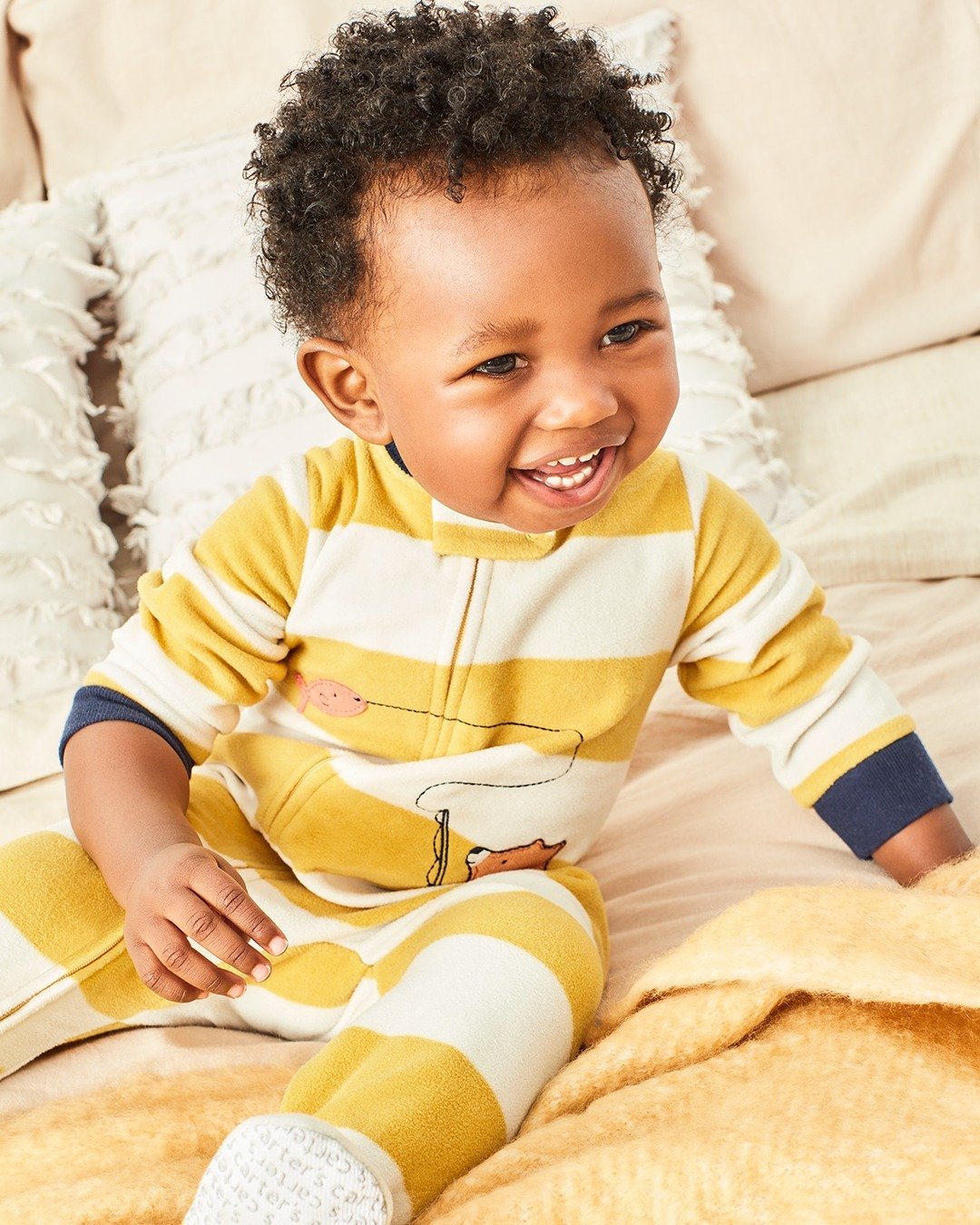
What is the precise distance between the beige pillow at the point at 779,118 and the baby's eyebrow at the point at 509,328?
0.93 meters

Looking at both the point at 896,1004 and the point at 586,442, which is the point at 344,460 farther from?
the point at 896,1004

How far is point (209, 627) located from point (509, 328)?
0.30m

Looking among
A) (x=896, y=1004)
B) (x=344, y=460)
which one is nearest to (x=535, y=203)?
(x=344, y=460)

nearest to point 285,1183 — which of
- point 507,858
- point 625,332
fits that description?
point 507,858

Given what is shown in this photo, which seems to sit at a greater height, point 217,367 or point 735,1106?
point 217,367

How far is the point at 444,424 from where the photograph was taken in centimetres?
77

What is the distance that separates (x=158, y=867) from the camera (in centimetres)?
76

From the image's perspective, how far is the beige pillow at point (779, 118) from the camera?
5.19 ft

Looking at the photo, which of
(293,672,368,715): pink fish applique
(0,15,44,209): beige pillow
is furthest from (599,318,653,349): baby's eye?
(0,15,44,209): beige pillow

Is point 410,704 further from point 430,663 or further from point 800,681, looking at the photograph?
point 800,681

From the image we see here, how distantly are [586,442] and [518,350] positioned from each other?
7cm

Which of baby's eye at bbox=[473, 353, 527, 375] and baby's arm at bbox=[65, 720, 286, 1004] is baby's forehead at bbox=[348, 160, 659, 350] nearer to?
baby's eye at bbox=[473, 353, 527, 375]

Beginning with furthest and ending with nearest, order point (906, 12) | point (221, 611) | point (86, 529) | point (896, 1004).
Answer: point (906, 12), point (86, 529), point (221, 611), point (896, 1004)

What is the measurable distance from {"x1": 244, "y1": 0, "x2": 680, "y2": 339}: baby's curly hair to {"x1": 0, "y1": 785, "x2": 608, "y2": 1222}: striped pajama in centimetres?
38
